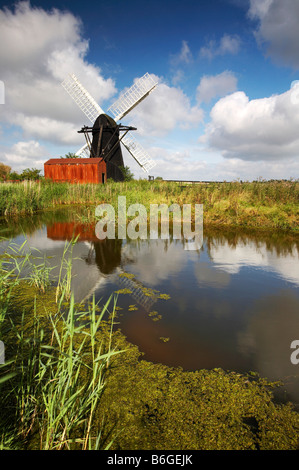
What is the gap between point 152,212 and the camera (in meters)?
11.5

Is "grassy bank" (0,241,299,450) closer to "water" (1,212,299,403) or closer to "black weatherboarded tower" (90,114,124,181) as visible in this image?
"water" (1,212,299,403)

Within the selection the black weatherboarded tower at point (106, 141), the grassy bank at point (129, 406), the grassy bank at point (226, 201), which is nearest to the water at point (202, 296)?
the grassy bank at point (129, 406)

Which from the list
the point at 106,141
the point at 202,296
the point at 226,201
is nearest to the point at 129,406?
the point at 202,296

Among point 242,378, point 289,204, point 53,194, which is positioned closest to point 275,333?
point 242,378

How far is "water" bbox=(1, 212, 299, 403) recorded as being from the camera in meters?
2.63

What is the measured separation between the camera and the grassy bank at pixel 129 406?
5.29ft

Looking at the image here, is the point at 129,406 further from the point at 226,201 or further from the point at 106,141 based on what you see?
the point at 106,141

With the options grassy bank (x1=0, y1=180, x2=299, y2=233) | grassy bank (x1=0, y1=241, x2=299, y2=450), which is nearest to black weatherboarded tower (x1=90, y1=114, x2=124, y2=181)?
→ grassy bank (x1=0, y1=180, x2=299, y2=233)

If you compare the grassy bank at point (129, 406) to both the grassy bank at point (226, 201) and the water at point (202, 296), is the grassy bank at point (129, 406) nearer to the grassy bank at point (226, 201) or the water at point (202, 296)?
the water at point (202, 296)

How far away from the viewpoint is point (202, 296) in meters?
4.00

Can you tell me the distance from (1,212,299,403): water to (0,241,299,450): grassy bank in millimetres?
257

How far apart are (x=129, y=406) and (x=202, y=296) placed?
230 centimetres

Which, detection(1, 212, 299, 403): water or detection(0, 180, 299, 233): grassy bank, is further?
detection(0, 180, 299, 233): grassy bank
